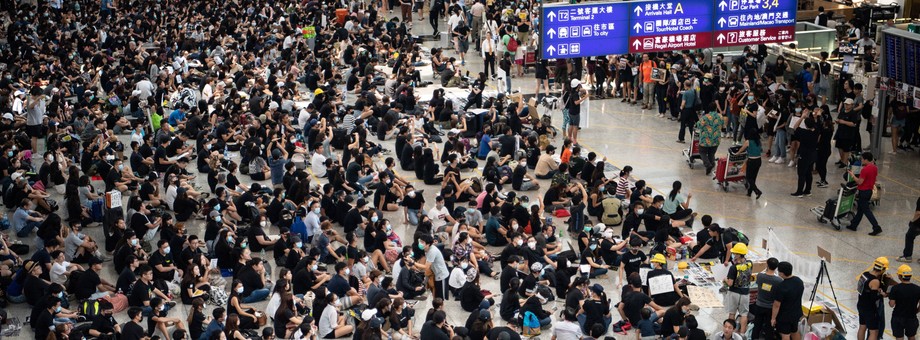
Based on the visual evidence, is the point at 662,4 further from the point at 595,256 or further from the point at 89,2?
the point at 89,2

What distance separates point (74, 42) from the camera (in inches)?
1547

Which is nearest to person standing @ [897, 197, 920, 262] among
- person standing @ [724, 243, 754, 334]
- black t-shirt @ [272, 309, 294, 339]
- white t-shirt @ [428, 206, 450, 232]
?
person standing @ [724, 243, 754, 334]

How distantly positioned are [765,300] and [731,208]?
6787 mm

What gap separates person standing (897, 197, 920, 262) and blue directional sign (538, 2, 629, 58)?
8.87 m

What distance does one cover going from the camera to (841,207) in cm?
2066

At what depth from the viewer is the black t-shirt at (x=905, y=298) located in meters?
15.2

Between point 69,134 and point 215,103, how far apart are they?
5003 millimetres

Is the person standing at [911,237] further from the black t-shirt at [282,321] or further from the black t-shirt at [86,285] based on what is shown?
the black t-shirt at [86,285]

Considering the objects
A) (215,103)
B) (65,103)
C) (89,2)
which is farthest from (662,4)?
(89,2)

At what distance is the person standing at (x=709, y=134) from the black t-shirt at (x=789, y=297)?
338 inches

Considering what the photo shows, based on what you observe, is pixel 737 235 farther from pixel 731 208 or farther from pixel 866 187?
pixel 731 208

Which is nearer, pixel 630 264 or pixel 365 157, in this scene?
pixel 630 264

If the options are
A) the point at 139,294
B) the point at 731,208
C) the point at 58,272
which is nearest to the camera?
the point at 139,294

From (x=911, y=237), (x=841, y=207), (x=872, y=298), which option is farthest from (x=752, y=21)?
(x=872, y=298)
